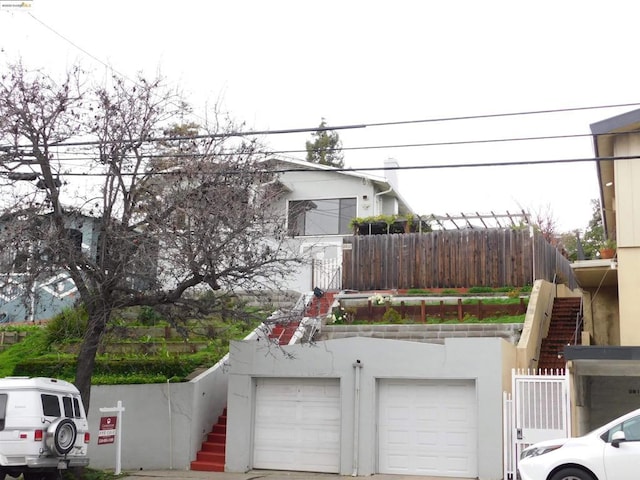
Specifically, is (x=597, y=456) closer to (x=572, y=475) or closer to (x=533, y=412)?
(x=572, y=475)

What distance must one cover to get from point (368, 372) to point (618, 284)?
7131 mm

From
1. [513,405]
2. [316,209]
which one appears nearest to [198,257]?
[513,405]

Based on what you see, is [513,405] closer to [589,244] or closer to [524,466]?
[524,466]

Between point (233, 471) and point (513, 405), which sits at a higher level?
point (513, 405)

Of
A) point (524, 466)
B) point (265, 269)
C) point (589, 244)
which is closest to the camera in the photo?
point (524, 466)

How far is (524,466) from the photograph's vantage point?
1174cm

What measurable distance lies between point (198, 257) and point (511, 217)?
14180 millimetres

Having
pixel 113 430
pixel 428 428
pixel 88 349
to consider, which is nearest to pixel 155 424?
pixel 113 430

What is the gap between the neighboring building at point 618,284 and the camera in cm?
1484

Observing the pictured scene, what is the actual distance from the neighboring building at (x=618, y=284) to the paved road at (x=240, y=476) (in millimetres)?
3995

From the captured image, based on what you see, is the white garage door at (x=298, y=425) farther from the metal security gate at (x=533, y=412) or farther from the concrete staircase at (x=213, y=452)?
the metal security gate at (x=533, y=412)

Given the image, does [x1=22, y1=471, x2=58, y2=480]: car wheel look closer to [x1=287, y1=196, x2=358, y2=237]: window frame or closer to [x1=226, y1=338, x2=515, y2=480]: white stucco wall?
[x1=226, y1=338, x2=515, y2=480]: white stucco wall

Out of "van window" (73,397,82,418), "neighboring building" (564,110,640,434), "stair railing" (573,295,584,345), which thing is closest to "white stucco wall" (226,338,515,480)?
"neighboring building" (564,110,640,434)

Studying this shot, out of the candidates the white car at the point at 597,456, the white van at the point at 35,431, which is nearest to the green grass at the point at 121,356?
the white van at the point at 35,431
